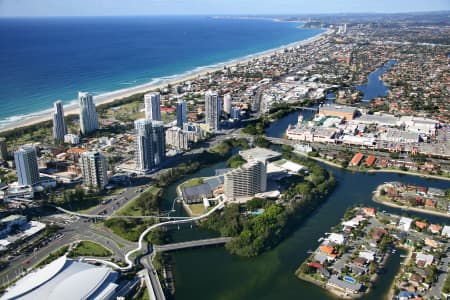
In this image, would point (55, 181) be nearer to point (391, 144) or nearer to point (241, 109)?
point (241, 109)

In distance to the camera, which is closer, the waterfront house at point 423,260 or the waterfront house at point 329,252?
the waterfront house at point 423,260

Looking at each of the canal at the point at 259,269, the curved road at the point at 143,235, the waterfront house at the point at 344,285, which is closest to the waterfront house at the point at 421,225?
the canal at the point at 259,269

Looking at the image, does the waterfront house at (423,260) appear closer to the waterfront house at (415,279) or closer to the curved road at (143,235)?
the waterfront house at (415,279)

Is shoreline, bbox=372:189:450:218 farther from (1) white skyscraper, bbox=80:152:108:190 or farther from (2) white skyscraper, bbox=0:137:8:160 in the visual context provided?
(2) white skyscraper, bbox=0:137:8:160

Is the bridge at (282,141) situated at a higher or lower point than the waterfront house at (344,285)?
higher

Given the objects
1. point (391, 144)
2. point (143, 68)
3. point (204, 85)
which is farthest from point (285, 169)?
point (143, 68)

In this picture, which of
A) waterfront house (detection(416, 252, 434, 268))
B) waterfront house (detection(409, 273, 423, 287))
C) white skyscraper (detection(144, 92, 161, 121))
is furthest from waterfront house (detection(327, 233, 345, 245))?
white skyscraper (detection(144, 92, 161, 121))

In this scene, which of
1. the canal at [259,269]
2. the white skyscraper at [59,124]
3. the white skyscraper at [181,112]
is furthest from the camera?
the white skyscraper at [181,112]
